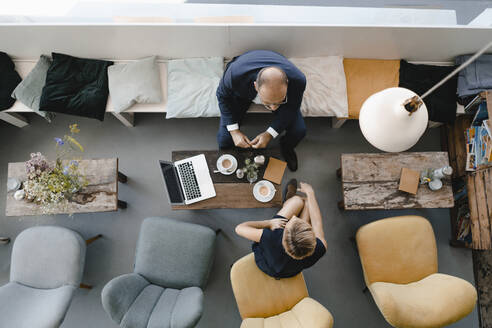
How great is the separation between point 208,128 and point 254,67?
3.63 ft

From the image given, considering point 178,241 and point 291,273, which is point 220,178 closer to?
point 178,241

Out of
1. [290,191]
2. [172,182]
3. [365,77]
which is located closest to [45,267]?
[172,182]

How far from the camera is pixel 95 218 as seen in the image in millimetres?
2635

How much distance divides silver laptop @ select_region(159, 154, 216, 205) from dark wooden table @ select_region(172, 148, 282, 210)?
0.11 feet

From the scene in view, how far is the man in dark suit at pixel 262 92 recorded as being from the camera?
1646 mm

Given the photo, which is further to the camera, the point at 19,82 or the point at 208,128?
the point at 208,128

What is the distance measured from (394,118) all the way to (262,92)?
0.84 m

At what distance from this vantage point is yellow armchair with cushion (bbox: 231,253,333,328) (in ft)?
6.46

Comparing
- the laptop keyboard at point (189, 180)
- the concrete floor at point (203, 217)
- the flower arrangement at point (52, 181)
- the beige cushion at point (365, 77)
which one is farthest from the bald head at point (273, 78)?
the flower arrangement at point (52, 181)

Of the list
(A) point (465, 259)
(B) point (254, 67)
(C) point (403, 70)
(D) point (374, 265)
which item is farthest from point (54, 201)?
(A) point (465, 259)

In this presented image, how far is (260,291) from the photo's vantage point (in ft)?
6.67

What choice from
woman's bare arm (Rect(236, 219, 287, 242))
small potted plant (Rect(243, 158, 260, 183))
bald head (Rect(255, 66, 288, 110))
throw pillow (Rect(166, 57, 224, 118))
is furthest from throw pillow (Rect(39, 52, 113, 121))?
woman's bare arm (Rect(236, 219, 287, 242))

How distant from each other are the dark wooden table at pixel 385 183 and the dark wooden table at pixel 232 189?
0.57 m

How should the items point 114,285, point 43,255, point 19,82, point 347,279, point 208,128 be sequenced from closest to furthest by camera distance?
point 114,285 → point 43,255 → point 19,82 → point 347,279 → point 208,128
